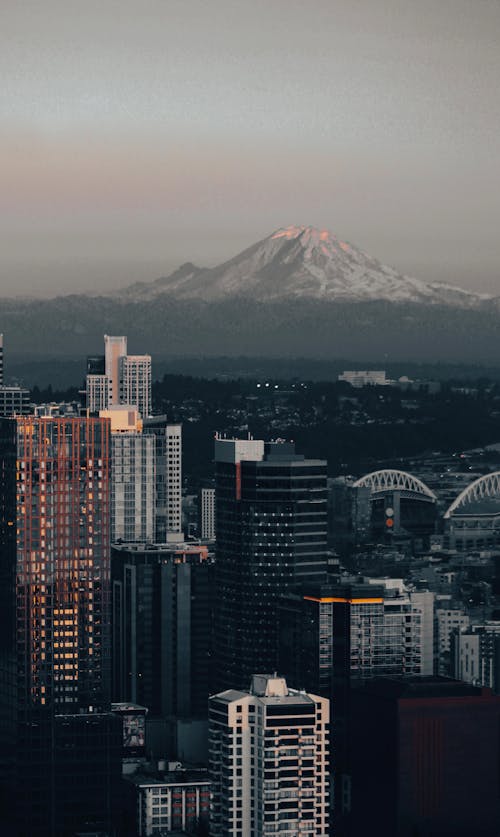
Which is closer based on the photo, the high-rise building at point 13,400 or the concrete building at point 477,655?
the concrete building at point 477,655

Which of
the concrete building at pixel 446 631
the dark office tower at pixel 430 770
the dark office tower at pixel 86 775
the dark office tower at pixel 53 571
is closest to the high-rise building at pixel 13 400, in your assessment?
the concrete building at pixel 446 631

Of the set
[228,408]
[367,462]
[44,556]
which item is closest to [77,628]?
[44,556]

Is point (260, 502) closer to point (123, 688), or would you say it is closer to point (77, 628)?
point (123, 688)

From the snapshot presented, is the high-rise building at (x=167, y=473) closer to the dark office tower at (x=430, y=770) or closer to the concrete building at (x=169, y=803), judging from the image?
the concrete building at (x=169, y=803)

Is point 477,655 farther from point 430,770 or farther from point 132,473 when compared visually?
point 132,473

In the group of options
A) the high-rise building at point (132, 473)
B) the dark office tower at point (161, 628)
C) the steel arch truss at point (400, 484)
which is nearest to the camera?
the dark office tower at point (161, 628)
